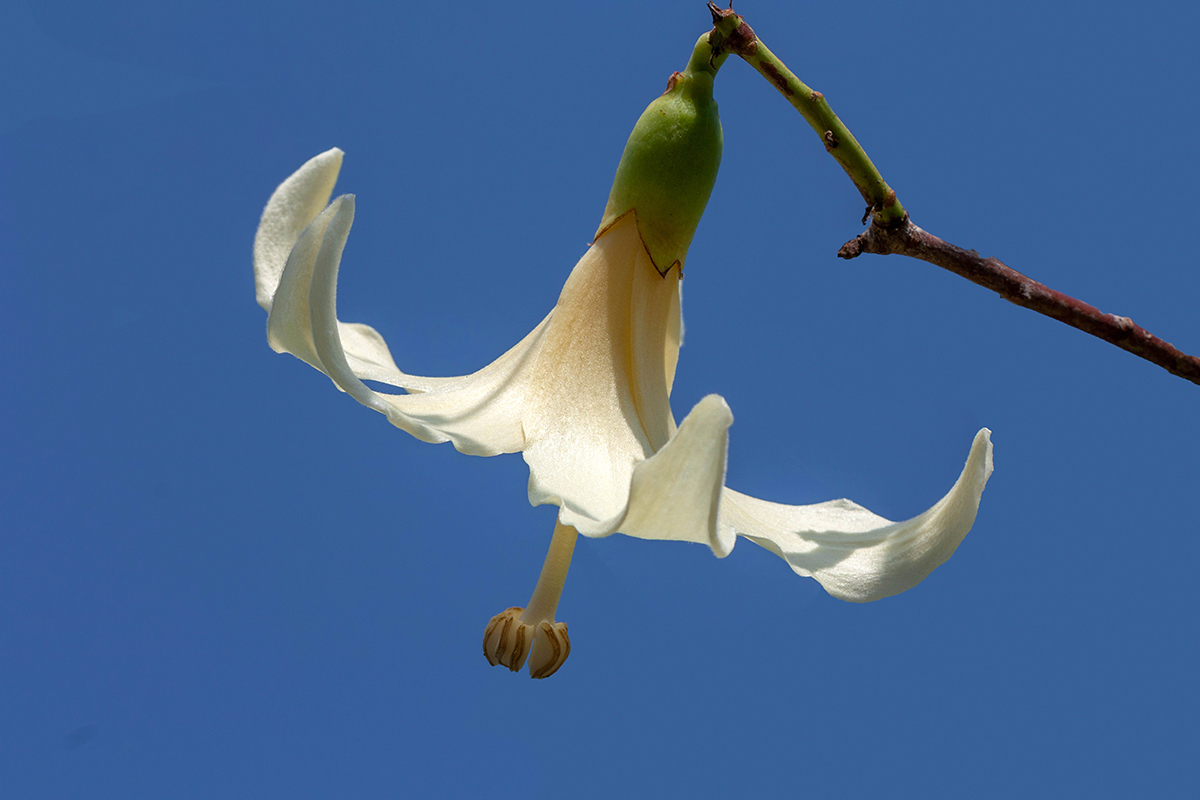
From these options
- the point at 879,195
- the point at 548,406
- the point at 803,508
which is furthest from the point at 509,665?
the point at 879,195

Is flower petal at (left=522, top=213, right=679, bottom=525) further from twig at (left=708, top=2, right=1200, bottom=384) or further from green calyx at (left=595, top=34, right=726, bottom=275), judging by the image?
twig at (left=708, top=2, right=1200, bottom=384)

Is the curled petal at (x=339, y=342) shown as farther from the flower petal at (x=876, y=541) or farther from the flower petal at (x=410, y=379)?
the flower petal at (x=876, y=541)

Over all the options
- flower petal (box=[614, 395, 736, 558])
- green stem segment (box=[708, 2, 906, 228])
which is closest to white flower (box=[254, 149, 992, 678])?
flower petal (box=[614, 395, 736, 558])

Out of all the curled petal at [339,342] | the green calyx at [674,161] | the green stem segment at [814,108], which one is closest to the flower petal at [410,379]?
the curled petal at [339,342]

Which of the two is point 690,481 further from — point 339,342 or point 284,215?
point 284,215

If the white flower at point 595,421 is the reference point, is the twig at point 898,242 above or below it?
above

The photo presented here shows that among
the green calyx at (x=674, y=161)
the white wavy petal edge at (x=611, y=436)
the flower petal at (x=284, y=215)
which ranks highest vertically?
the green calyx at (x=674, y=161)
